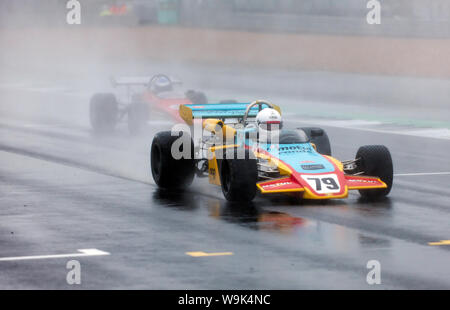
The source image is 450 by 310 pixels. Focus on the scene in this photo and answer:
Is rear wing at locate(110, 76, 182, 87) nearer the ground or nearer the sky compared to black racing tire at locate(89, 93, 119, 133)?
nearer the sky

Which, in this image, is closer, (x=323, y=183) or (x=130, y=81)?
(x=323, y=183)

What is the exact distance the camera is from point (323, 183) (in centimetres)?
1477

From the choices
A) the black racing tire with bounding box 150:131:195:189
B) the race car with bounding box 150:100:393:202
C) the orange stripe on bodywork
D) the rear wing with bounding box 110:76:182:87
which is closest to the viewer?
the race car with bounding box 150:100:393:202

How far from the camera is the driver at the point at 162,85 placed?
2755 cm

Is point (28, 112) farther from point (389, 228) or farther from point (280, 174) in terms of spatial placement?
point (389, 228)

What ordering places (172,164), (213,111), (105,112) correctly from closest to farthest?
1. (172,164)
2. (213,111)
3. (105,112)

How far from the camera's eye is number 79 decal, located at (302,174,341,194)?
14695 millimetres

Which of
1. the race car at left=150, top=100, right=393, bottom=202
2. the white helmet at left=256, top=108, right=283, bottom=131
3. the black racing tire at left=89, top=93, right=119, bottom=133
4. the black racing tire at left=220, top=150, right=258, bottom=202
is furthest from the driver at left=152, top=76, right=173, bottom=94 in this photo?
the black racing tire at left=220, top=150, right=258, bottom=202

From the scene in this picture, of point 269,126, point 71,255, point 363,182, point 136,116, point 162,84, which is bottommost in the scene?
point 136,116

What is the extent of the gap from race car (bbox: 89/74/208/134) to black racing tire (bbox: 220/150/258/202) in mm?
10518

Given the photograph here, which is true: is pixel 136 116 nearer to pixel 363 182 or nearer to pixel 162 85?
pixel 162 85

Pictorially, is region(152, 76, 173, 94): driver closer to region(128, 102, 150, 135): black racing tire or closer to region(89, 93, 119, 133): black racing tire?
region(89, 93, 119, 133): black racing tire

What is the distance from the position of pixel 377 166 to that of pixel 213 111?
3.34 meters

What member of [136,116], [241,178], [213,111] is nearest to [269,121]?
[241,178]
